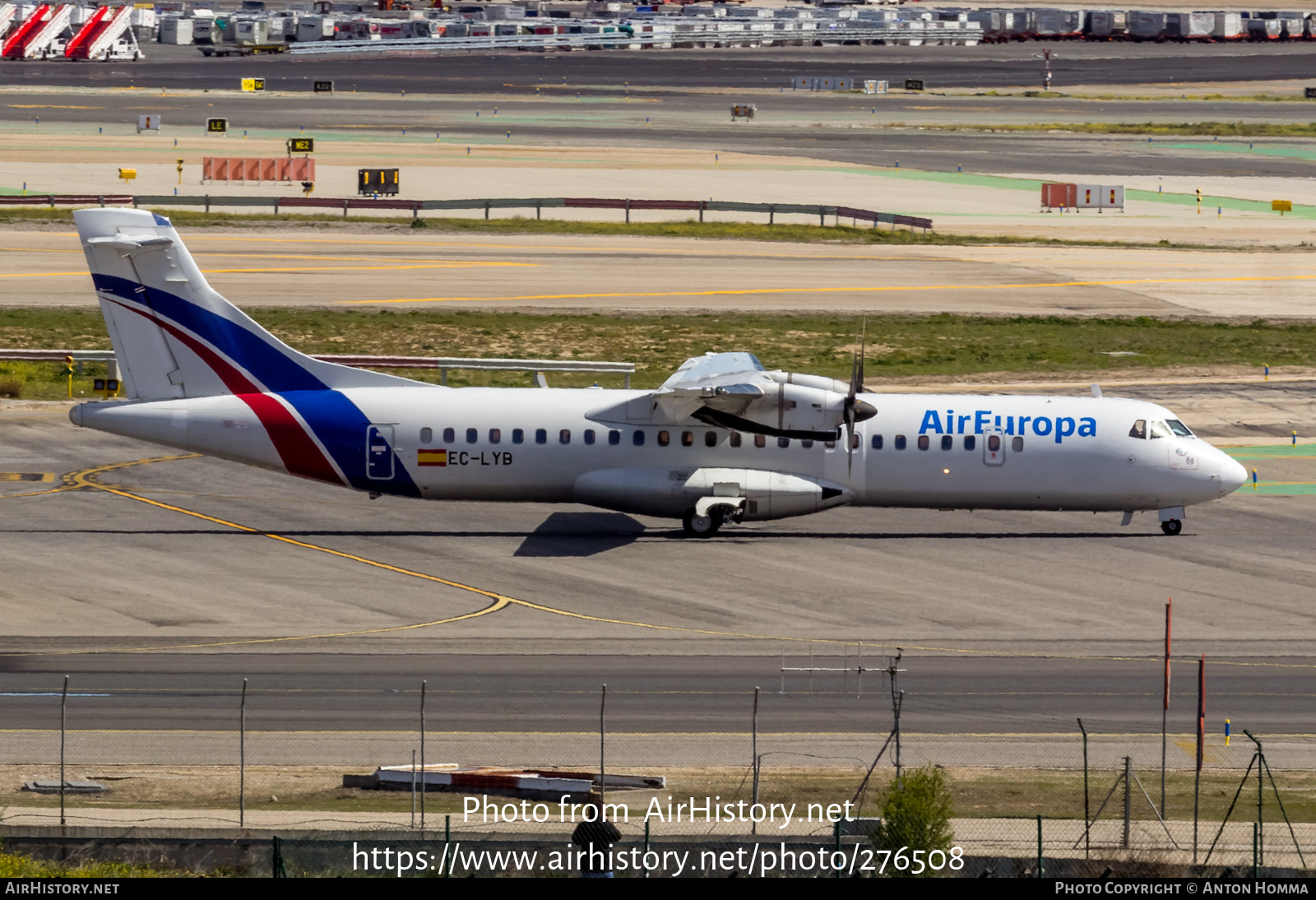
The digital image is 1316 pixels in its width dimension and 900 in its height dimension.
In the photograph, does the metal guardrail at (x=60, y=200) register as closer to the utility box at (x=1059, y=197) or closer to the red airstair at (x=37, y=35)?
the utility box at (x=1059, y=197)

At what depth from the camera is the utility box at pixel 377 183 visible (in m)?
93.0

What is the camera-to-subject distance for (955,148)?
124812 mm

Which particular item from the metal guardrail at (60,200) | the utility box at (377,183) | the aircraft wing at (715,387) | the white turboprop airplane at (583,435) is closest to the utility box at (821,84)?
the utility box at (377,183)

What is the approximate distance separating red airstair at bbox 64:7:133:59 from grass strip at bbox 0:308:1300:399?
120844 millimetres

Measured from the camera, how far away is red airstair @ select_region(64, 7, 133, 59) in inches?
6934

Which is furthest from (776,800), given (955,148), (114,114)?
(114,114)

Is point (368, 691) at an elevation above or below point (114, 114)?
below

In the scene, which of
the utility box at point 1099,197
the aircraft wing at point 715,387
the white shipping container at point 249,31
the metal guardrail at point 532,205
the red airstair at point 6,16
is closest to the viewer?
the aircraft wing at point 715,387

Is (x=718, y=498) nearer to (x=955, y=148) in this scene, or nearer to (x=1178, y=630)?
(x=1178, y=630)

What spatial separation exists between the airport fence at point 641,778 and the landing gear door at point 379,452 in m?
11.9

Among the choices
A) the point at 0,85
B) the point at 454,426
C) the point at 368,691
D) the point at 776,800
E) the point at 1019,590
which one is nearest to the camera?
the point at 776,800

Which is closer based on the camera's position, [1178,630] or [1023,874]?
[1023,874]

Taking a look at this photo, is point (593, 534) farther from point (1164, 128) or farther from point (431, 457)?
point (1164, 128)
